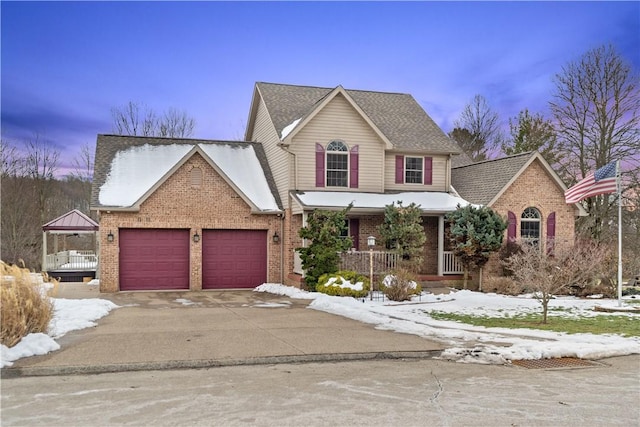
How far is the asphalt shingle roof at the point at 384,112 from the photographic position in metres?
24.3

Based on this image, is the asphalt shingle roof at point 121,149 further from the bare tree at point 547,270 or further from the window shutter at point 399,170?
the bare tree at point 547,270

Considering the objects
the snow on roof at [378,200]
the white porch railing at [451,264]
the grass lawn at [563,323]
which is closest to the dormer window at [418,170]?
the snow on roof at [378,200]

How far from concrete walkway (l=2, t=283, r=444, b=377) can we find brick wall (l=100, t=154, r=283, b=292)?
535 centimetres

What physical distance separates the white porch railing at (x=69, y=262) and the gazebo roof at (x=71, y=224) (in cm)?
160

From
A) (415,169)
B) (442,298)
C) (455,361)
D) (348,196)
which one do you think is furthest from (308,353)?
(415,169)

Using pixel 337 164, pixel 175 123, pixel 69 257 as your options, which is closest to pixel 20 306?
pixel 337 164

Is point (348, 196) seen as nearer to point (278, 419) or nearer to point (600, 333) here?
point (600, 333)

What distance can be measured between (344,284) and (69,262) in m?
21.4

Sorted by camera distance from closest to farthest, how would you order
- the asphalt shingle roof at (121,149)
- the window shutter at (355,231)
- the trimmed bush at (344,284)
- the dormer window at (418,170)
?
the trimmed bush at (344,284)
the asphalt shingle roof at (121,149)
the window shutter at (355,231)
the dormer window at (418,170)

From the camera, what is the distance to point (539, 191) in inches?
926

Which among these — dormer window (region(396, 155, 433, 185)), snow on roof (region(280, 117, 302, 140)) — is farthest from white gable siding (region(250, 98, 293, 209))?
dormer window (region(396, 155, 433, 185))

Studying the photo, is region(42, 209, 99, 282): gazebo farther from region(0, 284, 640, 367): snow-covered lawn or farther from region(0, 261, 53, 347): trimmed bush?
region(0, 261, 53, 347): trimmed bush

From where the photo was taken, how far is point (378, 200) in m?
22.4

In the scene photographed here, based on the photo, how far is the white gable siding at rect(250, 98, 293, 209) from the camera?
22.5 metres
